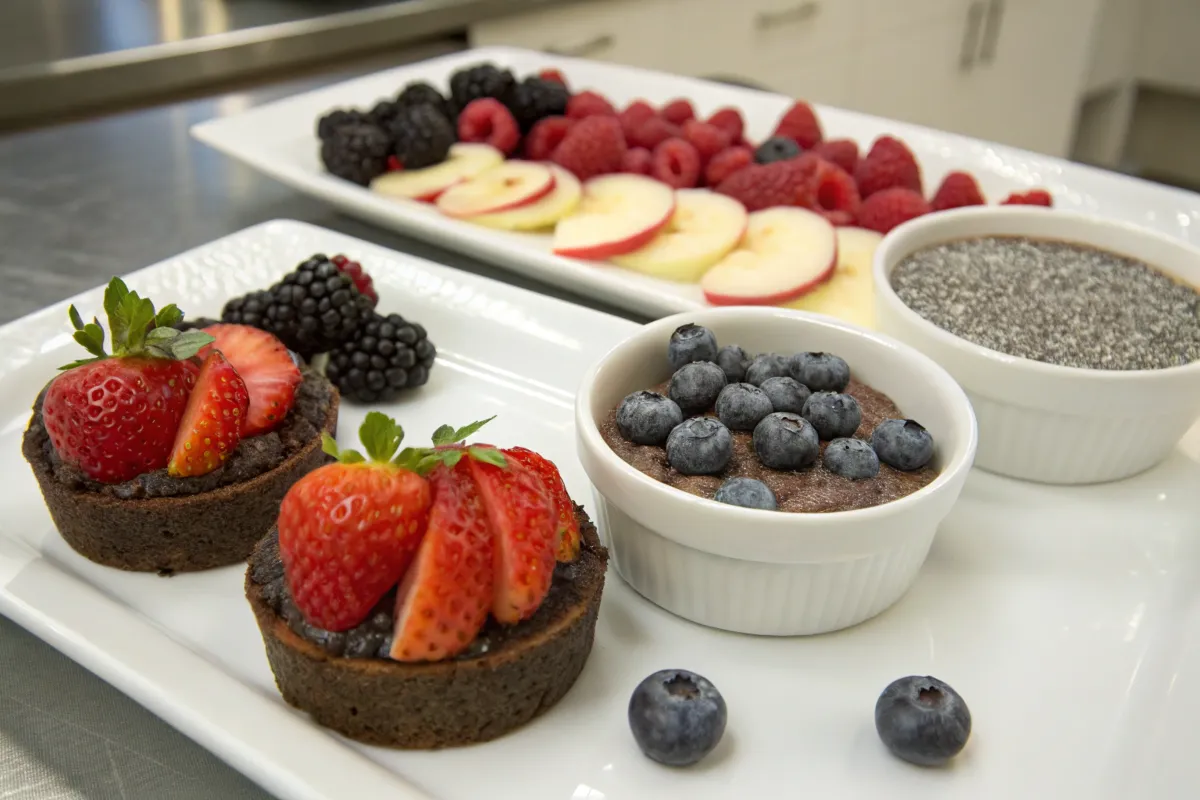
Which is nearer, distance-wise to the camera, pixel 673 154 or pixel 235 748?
pixel 235 748

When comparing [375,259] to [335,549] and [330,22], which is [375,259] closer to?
[335,549]

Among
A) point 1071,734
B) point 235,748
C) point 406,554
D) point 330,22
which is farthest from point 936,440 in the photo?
point 330,22

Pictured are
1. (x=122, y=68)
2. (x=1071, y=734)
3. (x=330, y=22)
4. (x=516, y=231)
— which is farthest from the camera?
(x=330, y=22)

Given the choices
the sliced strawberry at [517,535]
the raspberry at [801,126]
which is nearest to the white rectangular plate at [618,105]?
the raspberry at [801,126]

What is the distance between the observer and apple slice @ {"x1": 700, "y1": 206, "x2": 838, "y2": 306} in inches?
74.5

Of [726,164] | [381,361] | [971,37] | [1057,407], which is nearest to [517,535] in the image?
[381,361]

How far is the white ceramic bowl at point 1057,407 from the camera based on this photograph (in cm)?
147

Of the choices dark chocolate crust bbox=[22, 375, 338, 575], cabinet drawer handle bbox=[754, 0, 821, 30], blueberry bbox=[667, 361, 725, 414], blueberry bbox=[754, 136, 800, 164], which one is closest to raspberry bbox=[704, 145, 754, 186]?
blueberry bbox=[754, 136, 800, 164]

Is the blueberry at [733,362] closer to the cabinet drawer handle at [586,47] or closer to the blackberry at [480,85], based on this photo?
the blackberry at [480,85]

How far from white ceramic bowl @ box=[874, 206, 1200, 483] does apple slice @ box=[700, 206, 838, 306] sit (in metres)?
0.25

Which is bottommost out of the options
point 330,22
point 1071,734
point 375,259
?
point 1071,734

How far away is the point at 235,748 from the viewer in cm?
103

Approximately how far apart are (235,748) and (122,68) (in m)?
2.41

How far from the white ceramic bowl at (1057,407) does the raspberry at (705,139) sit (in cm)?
80
